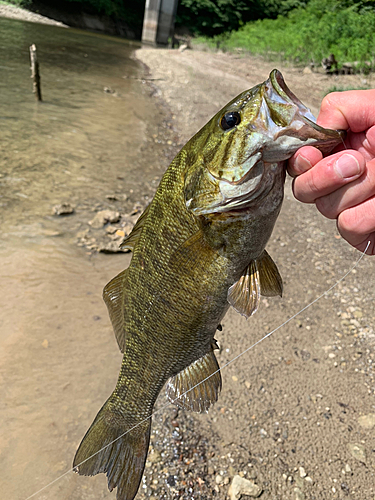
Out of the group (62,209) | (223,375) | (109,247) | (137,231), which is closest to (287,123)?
(137,231)

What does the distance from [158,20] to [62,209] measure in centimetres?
3598

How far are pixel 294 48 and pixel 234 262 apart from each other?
20103 mm

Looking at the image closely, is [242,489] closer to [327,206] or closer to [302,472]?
[302,472]

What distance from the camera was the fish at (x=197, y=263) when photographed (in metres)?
1.55

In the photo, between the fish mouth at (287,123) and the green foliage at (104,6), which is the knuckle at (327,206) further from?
the green foliage at (104,6)

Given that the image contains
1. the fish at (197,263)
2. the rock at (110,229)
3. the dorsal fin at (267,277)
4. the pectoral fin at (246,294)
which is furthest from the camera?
the rock at (110,229)

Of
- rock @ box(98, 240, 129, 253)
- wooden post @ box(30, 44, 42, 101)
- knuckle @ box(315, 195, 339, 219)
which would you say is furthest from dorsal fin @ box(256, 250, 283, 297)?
wooden post @ box(30, 44, 42, 101)

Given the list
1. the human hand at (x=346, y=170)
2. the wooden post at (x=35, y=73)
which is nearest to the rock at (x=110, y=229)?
the human hand at (x=346, y=170)

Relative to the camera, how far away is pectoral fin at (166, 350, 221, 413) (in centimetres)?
212

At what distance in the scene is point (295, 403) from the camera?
3.40 m

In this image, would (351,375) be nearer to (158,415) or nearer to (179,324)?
(158,415)

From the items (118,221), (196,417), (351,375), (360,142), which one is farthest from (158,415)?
(118,221)

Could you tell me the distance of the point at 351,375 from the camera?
3662 mm

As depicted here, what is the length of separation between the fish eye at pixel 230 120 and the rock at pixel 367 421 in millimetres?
2995
